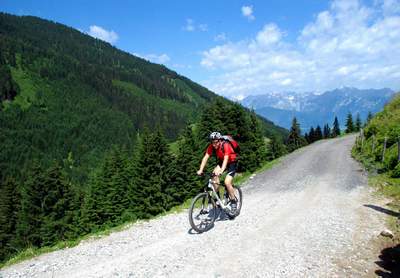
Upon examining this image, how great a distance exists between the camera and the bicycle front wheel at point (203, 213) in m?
10.7

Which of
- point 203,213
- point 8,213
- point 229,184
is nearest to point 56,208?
point 8,213

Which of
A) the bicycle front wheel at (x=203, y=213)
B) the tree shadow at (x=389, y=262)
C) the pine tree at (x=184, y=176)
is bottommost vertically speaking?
the pine tree at (x=184, y=176)

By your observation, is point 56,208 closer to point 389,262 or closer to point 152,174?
point 152,174

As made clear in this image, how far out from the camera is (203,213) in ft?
36.0

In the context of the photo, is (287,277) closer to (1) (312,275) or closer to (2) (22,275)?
(1) (312,275)

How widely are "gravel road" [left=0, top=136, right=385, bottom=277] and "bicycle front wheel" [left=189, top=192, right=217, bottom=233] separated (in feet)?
1.18

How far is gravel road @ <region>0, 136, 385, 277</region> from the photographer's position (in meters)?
8.03

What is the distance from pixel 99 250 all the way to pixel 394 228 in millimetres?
10022

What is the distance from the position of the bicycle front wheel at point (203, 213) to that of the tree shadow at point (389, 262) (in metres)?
5.27

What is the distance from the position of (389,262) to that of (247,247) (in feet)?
12.6

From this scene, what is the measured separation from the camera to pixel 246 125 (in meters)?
48.8

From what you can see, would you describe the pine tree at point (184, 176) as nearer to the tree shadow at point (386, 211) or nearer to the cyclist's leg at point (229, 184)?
the cyclist's leg at point (229, 184)

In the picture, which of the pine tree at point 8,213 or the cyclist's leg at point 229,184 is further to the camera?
the pine tree at point 8,213

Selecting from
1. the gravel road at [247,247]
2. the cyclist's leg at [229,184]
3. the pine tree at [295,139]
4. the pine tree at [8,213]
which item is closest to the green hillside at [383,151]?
the gravel road at [247,247]
